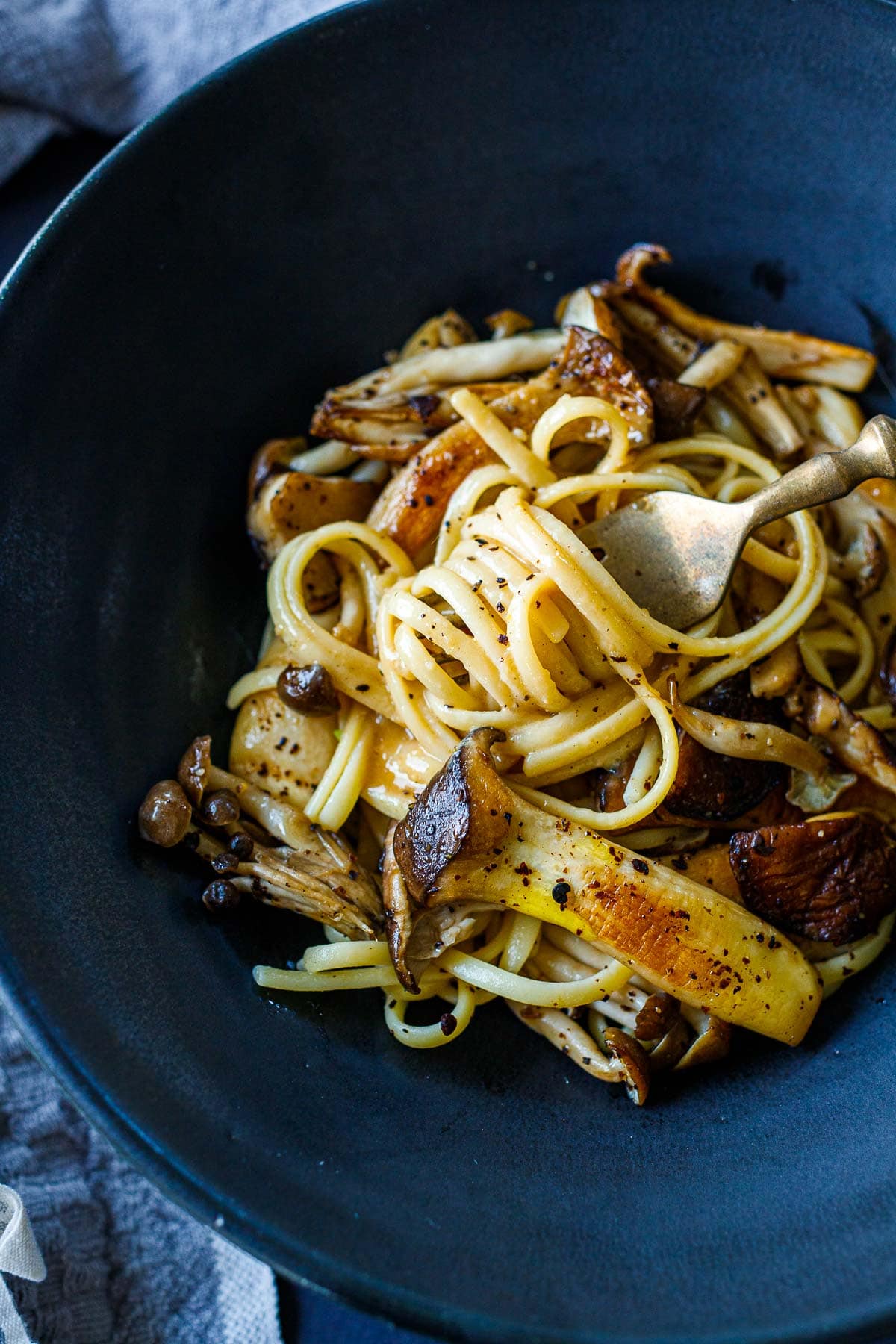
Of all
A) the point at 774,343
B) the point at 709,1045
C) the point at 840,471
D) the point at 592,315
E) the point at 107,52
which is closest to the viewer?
the point at 840,471

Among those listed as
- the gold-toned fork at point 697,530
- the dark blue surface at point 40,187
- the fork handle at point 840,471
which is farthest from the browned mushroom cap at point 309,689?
the dark blue surface at point 40,187

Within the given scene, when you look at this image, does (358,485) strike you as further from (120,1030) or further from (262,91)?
(120,1030)

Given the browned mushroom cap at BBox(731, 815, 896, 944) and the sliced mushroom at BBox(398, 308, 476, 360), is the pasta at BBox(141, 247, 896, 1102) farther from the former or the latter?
the sliced mushroom at BBox(398, 308, 476, 360)

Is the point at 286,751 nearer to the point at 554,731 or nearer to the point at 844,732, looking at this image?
the point at 554,731

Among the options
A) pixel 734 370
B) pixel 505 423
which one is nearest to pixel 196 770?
pixel 505 423

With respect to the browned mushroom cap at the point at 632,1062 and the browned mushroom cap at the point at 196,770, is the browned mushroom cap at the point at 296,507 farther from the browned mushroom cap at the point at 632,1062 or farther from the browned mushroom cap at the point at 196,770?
the browned mushroom cap at the point at 632,1062

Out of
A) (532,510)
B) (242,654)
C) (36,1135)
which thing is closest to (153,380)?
(242,654)
